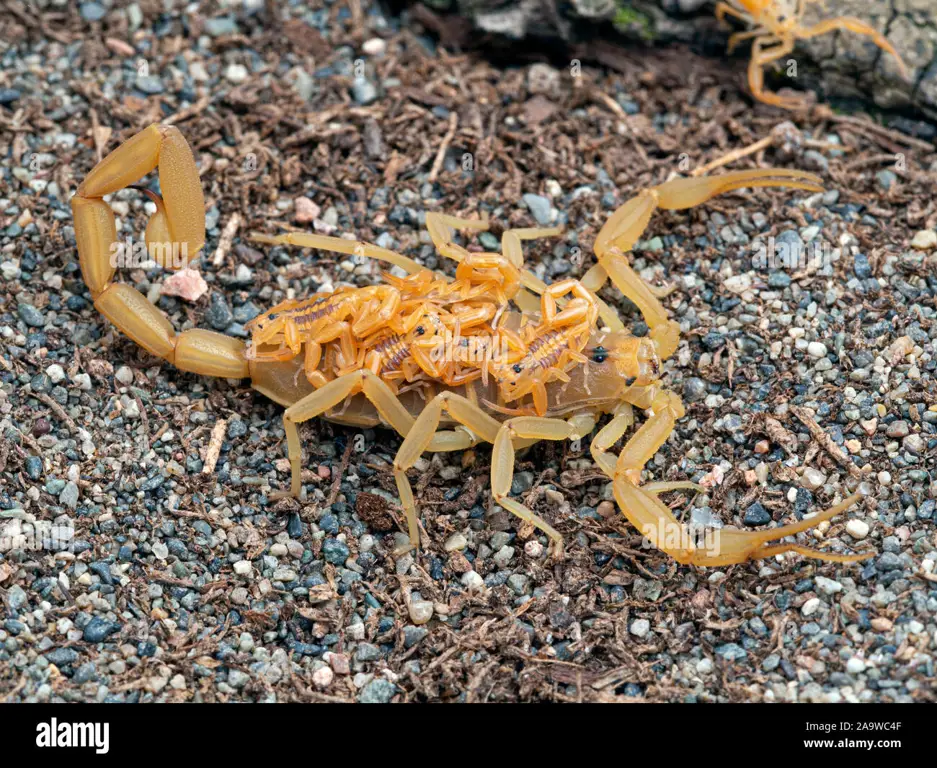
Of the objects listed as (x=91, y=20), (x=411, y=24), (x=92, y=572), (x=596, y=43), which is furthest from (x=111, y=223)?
(x=596, y=43)

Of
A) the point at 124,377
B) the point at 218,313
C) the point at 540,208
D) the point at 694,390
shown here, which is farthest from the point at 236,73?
the point at 694,390

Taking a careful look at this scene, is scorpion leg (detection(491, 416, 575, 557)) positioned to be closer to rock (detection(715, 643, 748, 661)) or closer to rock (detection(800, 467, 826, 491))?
rock (detection(715, 643, 748, 661))

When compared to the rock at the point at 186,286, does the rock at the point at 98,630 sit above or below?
below

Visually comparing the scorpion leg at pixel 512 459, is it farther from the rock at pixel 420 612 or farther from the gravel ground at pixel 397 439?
the rock at pixel 420 612

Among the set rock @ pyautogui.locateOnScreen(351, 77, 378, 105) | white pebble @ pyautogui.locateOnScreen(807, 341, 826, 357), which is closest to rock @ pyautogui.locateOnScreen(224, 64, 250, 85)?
rock @ pyautogui.locateOnScreen(351, 77, 378, 105)

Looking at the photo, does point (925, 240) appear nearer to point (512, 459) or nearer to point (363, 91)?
point (512, 459)

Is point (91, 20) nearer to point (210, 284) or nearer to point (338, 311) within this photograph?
point (210, 284)

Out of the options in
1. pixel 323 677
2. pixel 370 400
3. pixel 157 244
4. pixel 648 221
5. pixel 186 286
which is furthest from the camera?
pixel 648 221

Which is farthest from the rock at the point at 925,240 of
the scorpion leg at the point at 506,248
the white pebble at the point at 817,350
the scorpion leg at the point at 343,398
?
the scorpion leg at the point at 343,398
